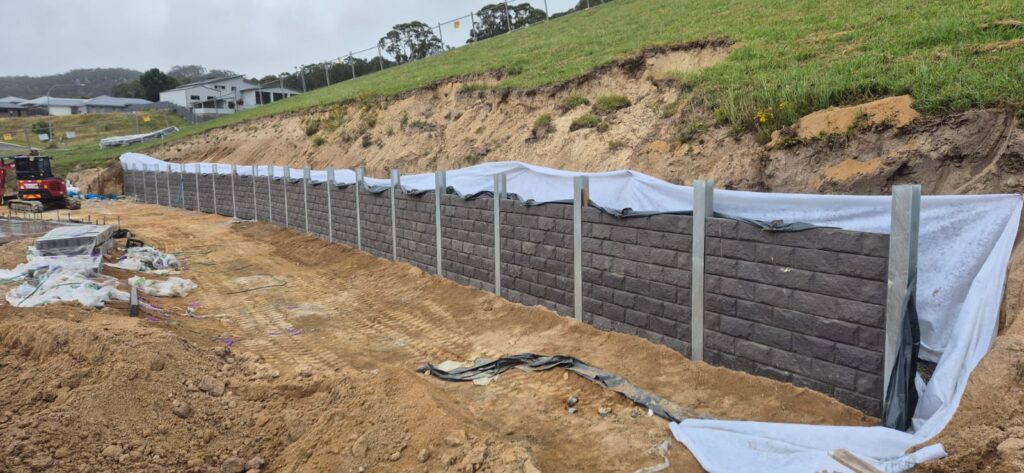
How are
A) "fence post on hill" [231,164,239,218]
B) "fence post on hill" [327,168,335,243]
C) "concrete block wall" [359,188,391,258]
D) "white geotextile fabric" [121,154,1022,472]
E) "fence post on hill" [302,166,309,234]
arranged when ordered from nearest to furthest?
"white geotextile fabric" [121,154,1022,472]
"concrete block wall" [359,188,391,258]
"fence post on hill" [327,168,335,243]
"fence post on hill" [302,166,309,234]
"fence post on hill" [231,164,239,218]

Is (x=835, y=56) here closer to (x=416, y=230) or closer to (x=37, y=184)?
(x=416, y=230)

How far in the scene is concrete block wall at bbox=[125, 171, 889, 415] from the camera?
4.88m

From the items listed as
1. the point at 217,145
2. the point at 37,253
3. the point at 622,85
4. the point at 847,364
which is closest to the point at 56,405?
the point at 847,364

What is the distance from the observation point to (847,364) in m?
4.95

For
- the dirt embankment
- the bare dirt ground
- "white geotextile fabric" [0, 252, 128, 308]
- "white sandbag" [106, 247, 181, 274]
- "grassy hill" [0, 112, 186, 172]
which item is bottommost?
the bare dirt ground

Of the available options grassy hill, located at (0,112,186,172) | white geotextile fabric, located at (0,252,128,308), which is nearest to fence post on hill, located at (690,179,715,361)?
white geotextile fabric, located at (0,252,128,308)

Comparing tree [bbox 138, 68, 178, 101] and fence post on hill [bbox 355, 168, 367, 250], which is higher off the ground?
tree [bbox 138, 68, 178, 101]

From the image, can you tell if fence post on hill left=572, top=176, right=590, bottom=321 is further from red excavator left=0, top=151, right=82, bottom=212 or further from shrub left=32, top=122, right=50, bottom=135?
shrub left=32, top=122, right=50, bottom=135

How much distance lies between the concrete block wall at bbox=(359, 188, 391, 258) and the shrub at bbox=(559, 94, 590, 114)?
4675mm

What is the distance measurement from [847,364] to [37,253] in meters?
13.4

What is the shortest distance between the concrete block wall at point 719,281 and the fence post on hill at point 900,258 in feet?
0.29

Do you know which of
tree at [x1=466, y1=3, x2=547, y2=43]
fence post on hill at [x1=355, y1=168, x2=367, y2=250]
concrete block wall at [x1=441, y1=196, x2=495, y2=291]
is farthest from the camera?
tree at [x1=466, y1=3, x2=547, y2=43]

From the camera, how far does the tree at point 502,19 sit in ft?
143

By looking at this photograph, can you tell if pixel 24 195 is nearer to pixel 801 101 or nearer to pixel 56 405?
pixel 56 405
